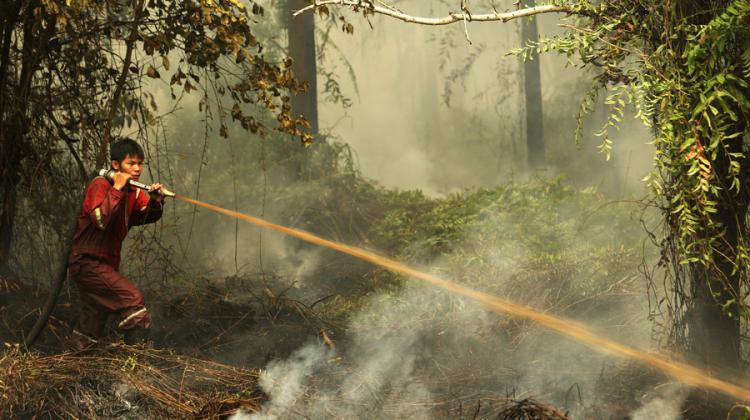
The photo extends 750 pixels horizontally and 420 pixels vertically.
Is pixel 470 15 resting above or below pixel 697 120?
above

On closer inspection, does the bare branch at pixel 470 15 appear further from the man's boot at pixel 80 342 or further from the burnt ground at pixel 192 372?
the man's boot at pixel 80 342

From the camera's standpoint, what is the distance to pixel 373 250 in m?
10.5

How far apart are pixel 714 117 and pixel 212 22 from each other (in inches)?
154

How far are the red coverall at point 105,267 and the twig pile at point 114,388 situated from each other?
0.26 meters

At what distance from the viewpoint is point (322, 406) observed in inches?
222

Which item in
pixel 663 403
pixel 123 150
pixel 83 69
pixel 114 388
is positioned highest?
pixel 83 69

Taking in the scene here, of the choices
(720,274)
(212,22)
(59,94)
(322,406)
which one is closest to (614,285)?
(720,274)

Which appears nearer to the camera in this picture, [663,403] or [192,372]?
[663,403]

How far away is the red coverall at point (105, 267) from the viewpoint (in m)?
5.88

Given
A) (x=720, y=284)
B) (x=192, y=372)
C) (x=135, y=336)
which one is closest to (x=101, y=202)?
(x=135, y=336)

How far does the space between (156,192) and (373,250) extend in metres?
5.14

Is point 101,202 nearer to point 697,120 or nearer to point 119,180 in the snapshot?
point 119,180

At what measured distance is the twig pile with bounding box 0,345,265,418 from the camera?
5094 millimetres

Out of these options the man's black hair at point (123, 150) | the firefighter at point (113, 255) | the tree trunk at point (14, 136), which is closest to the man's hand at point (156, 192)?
the firefighter at point (113, 255)
